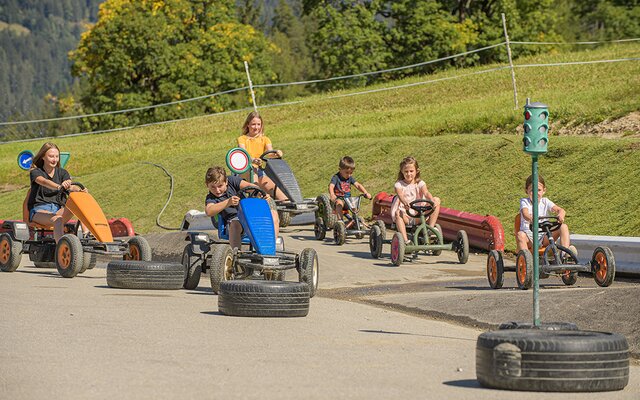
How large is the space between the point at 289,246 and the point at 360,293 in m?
4.41

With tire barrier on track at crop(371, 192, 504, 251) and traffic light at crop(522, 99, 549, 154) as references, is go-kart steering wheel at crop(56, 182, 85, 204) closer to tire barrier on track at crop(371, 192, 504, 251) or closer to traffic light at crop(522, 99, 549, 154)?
tire barrier on track at crop(371, 192, 504, 251)

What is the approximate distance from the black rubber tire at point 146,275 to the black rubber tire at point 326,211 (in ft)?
17.5

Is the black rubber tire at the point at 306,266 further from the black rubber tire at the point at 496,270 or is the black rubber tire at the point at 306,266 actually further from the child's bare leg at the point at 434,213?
the child's bare leg at the point at 434,213

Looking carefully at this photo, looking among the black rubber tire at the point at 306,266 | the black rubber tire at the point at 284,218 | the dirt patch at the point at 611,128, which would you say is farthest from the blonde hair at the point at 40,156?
the dirt patch at the point at 611,128

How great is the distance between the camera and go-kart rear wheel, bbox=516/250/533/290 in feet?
38.0

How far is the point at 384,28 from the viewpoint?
60719 mm

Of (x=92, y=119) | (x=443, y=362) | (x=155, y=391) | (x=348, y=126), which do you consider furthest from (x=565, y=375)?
(x=92, y=119)

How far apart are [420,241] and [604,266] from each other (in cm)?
432

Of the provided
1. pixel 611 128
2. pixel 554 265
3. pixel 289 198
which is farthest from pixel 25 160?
pixel 611 128

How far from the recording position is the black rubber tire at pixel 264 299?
32.6 feet

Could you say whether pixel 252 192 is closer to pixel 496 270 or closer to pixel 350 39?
pixel 496 270

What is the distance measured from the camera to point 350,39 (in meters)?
59.5

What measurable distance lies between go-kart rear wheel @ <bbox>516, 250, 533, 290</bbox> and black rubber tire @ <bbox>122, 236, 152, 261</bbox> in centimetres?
441

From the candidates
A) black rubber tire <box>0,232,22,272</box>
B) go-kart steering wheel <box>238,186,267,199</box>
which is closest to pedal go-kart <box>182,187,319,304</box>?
go-kart steering wheel <box>238,186,267,199</box>
